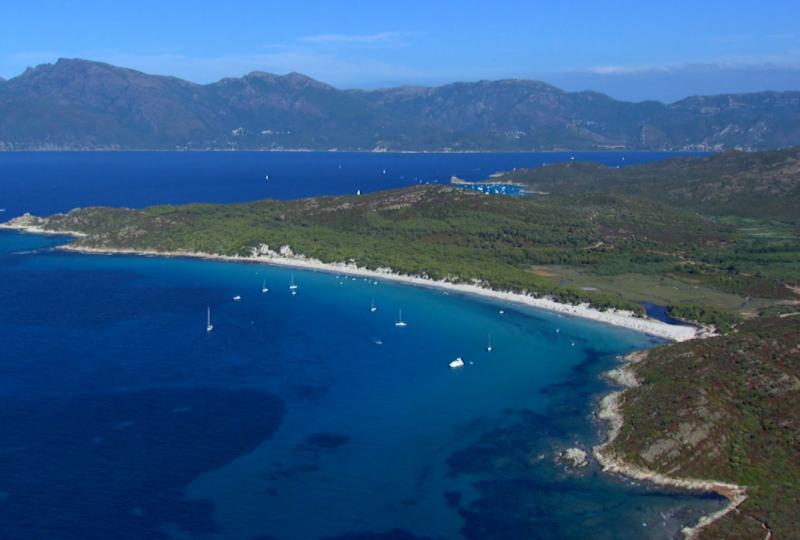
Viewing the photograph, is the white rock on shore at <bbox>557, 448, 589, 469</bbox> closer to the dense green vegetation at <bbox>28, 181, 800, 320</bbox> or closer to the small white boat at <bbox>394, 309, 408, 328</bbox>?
the small white boat at <bbox>394, 309, 408, 328</bbox>

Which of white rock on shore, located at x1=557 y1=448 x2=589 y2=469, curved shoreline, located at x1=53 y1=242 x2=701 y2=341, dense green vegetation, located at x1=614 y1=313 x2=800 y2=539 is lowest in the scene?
curved shoreline, located at x1=53 y1=242 x2=701 y2=341

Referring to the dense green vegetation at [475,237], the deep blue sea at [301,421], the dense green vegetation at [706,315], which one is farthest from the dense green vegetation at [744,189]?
the deep blue sea at [301,421]

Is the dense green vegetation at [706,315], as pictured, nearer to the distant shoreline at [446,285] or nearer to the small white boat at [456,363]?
the distant shoreline at [446,285]

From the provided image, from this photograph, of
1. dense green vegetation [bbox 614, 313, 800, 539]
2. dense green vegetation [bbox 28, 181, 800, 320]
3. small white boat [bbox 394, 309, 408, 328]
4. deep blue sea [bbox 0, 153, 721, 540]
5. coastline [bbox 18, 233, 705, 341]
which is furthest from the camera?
dense green vegetation [bbox 28, 181, 800, 320]

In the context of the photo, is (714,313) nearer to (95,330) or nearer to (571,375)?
(571,375)

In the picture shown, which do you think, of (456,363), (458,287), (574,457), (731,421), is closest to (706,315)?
(458,287)

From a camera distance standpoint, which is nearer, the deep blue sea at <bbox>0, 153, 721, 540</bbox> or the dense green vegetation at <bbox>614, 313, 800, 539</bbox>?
the deep blue sea at <bbox>0, 153, 721, 540</bbox>

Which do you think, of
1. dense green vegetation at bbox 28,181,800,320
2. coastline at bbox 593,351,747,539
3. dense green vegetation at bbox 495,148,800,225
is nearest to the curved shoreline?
dense green vegetation at bbox 28,181,800,320
